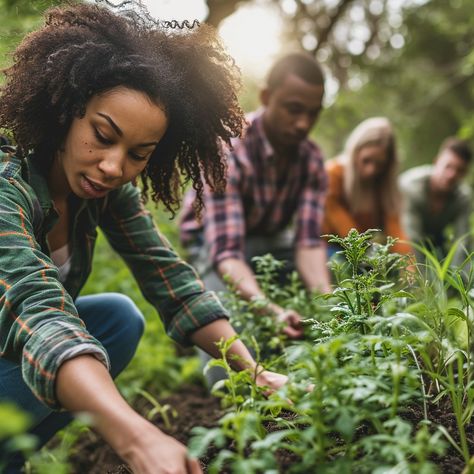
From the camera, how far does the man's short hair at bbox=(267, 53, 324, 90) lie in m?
3.24

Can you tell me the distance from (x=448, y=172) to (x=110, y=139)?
4923 millimetres

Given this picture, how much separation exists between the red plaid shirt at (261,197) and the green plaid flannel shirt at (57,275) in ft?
3.58

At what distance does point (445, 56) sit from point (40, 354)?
1017 cm

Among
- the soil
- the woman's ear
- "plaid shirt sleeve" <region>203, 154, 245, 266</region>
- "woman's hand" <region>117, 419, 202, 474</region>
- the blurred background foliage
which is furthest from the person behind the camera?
the blurred background foliage

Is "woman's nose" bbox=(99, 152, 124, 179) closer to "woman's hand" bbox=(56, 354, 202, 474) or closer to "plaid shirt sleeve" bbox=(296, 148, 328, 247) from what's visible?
"woman's hand" bbox=(56, 354, 202, 474)

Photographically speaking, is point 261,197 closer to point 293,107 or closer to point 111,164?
point 293,107

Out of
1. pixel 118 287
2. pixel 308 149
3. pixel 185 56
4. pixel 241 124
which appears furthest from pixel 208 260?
pixel 185 56

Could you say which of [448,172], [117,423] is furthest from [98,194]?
[448,172]

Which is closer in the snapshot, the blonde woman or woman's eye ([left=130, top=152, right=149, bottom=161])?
woman's eye ([left=130, top=152, right=149, bottom=161])

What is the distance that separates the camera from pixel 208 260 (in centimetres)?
331

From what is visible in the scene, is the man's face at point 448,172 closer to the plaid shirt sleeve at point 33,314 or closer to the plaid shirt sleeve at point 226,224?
the plaid shirt sleeve at point 226,224

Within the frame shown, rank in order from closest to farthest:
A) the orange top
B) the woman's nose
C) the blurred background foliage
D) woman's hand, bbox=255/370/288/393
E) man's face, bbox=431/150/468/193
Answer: the woman's nose < woman's hand, bbox=255/370/288/393 < the orange top < man's face, bbox=431/150/468/193 < the blurred background foliage

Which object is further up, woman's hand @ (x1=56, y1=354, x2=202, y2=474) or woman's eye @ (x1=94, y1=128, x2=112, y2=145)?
woman's eye @ (x1=94, y1=128, x2=112, y2=145)

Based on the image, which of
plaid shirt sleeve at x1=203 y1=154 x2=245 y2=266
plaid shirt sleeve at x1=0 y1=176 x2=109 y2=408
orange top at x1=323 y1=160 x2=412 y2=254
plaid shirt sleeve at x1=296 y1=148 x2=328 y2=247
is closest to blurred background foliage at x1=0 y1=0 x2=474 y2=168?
orange top at x1=323 y1=160 x2=412 y2=254
